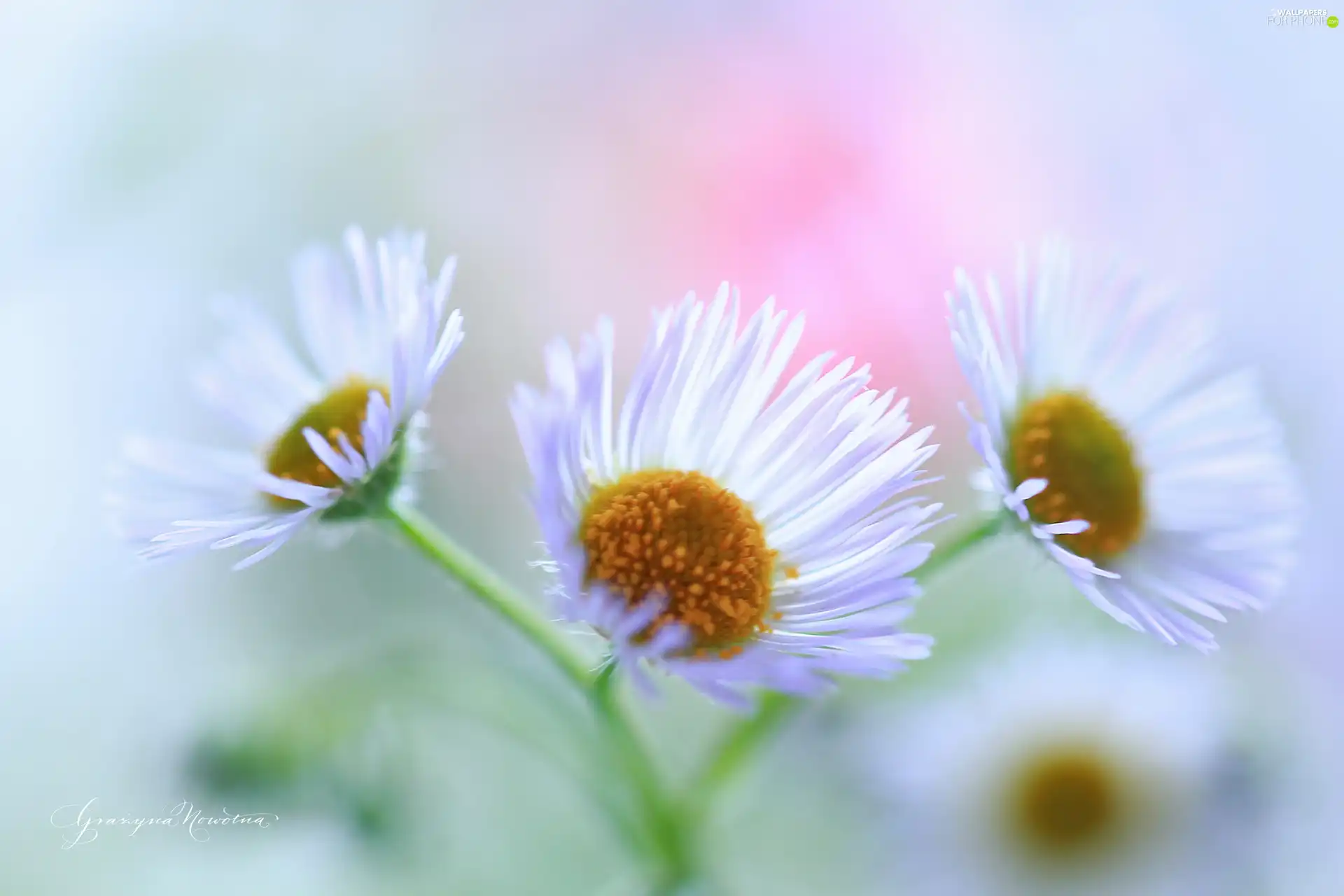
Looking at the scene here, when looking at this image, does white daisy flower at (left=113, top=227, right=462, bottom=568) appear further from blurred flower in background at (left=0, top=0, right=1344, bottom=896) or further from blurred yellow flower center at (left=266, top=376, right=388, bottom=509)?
blurred flower in background at (left=0, top=0, right=1344, bottom=896)

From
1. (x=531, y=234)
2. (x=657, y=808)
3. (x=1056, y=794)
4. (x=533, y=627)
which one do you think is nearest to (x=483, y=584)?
(x=533, y=627)

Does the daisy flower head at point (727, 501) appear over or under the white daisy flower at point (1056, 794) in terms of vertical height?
over

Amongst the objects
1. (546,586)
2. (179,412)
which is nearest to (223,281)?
(179,412)

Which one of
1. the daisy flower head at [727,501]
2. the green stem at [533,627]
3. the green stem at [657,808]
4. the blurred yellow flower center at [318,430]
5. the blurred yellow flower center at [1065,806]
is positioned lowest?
the blurred yellow flower center at [1065,806]

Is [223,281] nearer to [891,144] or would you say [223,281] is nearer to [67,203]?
[67,203]

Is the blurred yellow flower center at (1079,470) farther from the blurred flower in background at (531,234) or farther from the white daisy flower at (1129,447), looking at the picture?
the blurred flower in background at (531,234)

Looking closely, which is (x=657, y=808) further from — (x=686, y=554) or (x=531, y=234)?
(x=531, y=234)

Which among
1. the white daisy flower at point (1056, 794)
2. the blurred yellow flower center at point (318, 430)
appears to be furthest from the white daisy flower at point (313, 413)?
the white daisy flower at point (1056, 794)
